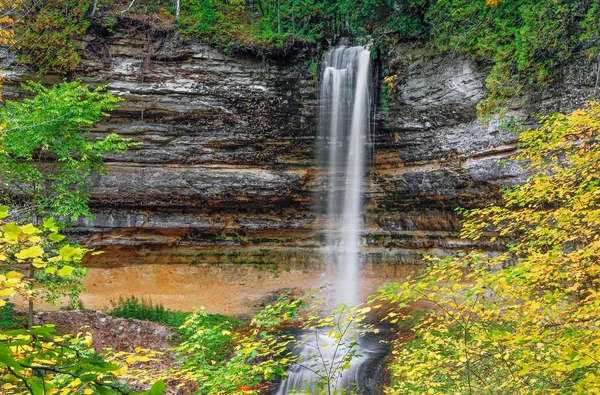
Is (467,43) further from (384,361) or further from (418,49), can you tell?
(384,361)

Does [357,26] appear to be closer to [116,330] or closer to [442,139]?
[442,139]

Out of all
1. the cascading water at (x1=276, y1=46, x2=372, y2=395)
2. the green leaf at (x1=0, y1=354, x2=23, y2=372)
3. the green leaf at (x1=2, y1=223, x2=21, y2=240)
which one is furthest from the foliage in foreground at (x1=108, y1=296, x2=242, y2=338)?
the green leaf at (x1=0, y1=354, x2=23, y2=372)

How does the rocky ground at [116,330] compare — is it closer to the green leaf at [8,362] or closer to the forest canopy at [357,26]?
the forest canopy at [357,26]

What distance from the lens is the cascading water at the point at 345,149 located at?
13.2m

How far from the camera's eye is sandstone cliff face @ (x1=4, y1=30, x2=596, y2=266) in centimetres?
1218

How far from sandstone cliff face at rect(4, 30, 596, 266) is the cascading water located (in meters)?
0.46

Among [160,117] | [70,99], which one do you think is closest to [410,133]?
[160,117]

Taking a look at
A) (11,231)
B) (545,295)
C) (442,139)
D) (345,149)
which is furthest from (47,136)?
(442,139)

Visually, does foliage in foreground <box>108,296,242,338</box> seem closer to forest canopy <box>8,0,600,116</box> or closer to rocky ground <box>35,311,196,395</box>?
rocky ground <box>35,311,196,395</box>

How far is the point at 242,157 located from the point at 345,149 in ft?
12.0

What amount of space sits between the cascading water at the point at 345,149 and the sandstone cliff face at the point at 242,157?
46 centimetres

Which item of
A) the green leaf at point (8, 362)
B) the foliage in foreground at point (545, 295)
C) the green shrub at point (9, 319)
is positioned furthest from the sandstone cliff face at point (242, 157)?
the green leaf at point (8, 362)

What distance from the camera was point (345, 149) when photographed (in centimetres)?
1366

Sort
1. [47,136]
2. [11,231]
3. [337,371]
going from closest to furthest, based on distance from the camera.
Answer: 1. [11,231]
2. [47,136]
3. [337,371]
